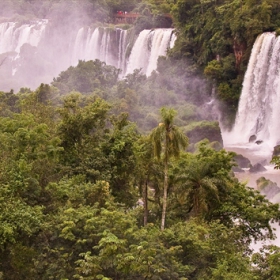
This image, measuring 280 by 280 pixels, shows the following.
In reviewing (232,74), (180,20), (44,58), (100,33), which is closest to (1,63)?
(44,58)

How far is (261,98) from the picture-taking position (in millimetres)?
34062

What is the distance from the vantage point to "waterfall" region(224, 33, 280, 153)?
105 ft

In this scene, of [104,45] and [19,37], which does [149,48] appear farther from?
[19,37]

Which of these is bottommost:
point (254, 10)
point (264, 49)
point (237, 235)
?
point (237, 235)

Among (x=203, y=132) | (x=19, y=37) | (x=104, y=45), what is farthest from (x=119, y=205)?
(x=19, y=37)

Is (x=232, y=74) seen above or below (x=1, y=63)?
above

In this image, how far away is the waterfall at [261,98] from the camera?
3216 cm

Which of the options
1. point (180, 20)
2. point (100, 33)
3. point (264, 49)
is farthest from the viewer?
point (100, 33)

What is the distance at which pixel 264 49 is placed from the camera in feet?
107

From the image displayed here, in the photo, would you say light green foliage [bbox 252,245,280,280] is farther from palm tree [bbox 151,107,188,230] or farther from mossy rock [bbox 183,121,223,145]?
mossy rock [bbox 183,121,223,145]

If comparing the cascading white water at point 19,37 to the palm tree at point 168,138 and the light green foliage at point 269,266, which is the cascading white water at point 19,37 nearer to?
the palm tree at point 168,138

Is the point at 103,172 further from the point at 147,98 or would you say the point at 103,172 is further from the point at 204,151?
the point at 147,98

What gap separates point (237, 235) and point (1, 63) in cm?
4628

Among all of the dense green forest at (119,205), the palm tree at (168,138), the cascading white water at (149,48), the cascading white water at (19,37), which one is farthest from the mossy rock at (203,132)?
the cascading white water at (19,37)
